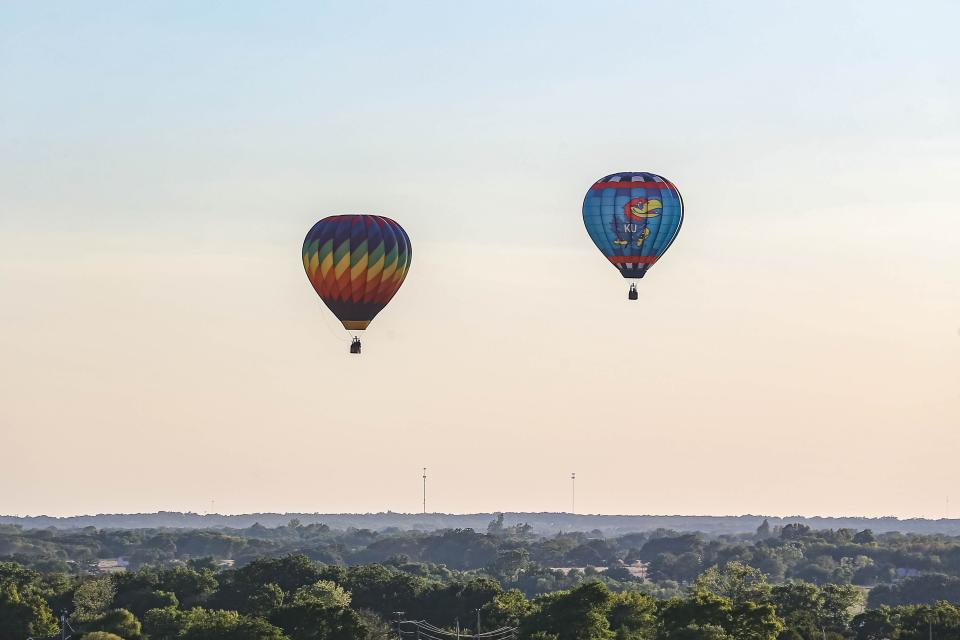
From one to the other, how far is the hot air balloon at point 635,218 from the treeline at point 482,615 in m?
26.2

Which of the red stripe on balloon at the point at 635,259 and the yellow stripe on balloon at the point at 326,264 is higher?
the red stripe on balloon at the point at 635,259

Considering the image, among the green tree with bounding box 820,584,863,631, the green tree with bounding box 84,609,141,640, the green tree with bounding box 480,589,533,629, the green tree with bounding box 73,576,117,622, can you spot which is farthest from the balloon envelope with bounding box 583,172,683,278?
the green tree with bounding box 73,576,117,622

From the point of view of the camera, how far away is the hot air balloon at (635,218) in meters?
153

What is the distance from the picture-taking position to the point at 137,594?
19625 cm

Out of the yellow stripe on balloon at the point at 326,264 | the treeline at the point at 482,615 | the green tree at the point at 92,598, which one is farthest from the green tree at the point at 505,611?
the green tree at the point at 92,598

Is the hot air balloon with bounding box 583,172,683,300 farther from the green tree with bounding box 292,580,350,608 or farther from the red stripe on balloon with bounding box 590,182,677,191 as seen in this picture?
the green tree with bounding box 292,580,350,608

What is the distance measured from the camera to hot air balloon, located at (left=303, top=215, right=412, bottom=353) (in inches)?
5876

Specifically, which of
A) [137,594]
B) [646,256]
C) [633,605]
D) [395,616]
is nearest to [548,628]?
[633,605]

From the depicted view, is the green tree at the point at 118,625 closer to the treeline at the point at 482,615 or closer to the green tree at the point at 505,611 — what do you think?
A: the treeline at the point at 482,615

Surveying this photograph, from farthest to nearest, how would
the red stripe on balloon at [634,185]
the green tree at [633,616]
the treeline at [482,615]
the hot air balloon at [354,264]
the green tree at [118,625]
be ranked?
the green tree at [118,625]
the green tree at [633,616]
the red stripe on balloon at [634,185]
the hot air balloon at [354,264]
the treeline at [482,615]

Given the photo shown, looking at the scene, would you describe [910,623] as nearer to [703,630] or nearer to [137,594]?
[703,630]

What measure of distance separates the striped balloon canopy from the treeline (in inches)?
953

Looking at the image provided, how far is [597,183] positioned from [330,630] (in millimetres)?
40286

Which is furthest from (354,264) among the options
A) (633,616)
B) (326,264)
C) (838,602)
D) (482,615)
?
(838,602)
